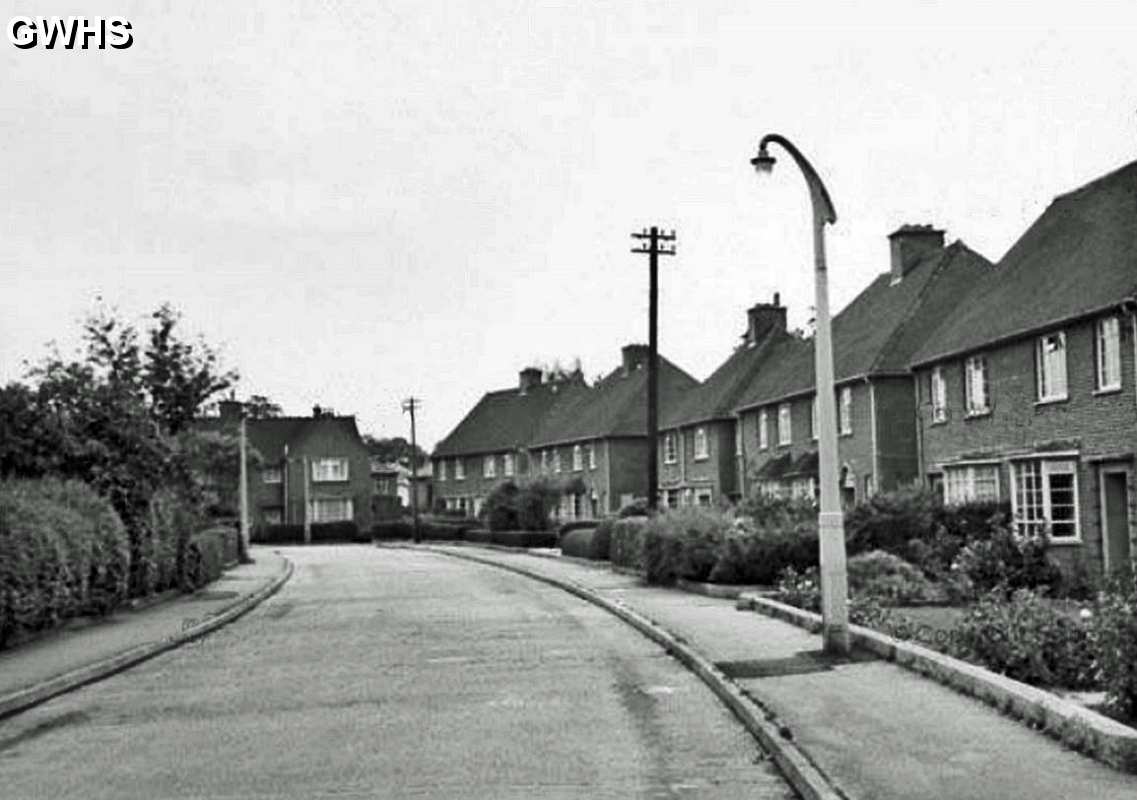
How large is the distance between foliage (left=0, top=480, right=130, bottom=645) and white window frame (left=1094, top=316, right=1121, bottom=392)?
1871cm

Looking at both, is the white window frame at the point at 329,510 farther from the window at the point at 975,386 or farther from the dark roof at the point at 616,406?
the window at the point at 975,386

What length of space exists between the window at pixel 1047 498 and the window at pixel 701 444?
3041 centimetres

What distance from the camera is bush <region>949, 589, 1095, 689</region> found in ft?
40.8

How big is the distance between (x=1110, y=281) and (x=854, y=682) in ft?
58.3

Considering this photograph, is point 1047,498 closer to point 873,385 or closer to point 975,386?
point 975,386

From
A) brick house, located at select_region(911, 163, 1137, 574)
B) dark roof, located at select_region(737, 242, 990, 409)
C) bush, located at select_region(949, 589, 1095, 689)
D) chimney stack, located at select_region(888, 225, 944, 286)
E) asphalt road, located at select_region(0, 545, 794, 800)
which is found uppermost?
chimney stack, located at select_region(888, 225, 944, 286)

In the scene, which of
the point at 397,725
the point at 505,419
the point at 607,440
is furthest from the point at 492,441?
the point at 397,725

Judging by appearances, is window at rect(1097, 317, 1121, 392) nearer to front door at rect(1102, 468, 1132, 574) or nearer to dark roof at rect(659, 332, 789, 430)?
front door at rect(1102, 468, 1132, 574)

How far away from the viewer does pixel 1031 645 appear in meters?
12.8

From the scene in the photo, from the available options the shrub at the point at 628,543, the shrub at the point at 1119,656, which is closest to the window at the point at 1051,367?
the shrub at the point at 628,543

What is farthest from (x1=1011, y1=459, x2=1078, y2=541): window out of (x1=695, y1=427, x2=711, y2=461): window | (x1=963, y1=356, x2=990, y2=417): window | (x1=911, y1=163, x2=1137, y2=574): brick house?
(x1=695, y1=427, x2=711, y2=461): window

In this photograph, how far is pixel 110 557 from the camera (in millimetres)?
26844

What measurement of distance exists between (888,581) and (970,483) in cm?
1176

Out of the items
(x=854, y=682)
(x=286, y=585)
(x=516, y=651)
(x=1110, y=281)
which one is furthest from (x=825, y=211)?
(x=286, y=585)
